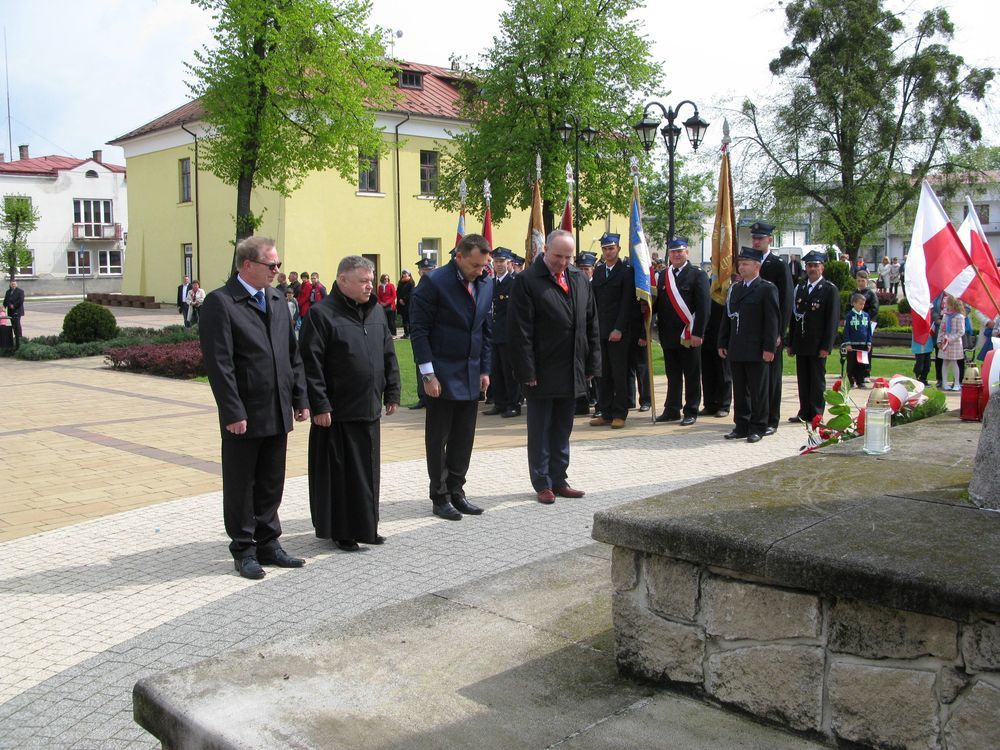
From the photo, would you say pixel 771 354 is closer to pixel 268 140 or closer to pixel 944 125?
pixel 268 140

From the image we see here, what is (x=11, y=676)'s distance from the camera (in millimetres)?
4215

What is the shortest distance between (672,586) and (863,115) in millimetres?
40937

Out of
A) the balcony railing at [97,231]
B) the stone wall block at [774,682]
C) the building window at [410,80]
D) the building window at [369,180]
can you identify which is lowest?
the stone wall block at [774,682]

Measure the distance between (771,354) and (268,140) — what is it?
1765 centimetres

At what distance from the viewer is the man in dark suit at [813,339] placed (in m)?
11.3

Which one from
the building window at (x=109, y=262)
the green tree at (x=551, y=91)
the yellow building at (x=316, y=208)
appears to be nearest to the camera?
the green tree at (x=551, y=91)

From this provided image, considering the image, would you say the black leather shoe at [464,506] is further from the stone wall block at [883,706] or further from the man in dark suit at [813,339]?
the man in dark suit at [813,339]

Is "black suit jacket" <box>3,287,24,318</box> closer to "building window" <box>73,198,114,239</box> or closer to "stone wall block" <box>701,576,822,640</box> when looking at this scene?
"stone wall block" <box>701,576,822,640</box>

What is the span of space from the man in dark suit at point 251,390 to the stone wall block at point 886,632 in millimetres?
3590

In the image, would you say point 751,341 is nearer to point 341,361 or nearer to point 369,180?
point 341,361

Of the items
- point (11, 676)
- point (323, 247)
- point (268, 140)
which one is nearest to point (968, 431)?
point (11, 676)

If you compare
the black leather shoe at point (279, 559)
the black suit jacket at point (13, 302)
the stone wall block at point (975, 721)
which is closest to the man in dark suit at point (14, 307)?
the black suit jacket at point (13, 302)

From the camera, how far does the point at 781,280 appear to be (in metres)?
10.8

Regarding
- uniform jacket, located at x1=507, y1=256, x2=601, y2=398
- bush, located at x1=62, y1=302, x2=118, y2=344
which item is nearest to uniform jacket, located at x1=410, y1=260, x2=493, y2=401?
uniform jacket, located at x1=507, y1=256, x2=601, y2=398
